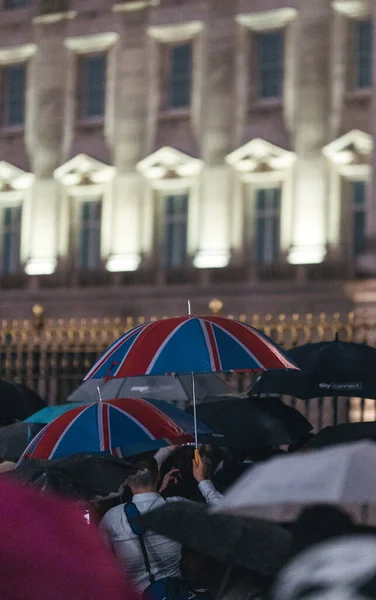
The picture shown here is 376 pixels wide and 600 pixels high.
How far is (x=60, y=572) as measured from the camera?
2297 millimetres

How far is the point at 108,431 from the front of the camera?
7965 millimetres

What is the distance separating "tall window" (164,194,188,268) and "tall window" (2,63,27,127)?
4353 millimetres

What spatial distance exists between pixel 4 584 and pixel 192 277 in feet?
82.2

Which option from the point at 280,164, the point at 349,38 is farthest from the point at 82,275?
the point at 349,38

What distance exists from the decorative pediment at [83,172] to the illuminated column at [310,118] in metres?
4.44

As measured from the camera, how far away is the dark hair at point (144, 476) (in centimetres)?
639

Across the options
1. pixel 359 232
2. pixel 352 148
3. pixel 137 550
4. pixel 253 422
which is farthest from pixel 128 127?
pixel 137 550

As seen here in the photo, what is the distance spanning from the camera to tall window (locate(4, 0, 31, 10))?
30328 mm

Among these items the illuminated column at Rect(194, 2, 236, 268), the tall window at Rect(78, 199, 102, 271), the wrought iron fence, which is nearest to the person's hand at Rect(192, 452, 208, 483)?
the wrought iron fence

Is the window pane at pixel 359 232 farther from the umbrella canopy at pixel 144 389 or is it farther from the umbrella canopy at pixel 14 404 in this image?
the umbrella canopy at pixel 14 404

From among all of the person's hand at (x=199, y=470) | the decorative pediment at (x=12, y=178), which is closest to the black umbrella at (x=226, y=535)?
the person's hand at (x=199, y=470)

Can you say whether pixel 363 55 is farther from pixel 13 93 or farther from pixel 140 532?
pixel 140 532

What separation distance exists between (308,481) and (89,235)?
24.7 metres

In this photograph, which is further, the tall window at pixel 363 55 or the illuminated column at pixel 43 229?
the illuminated column at pixel 43 229
